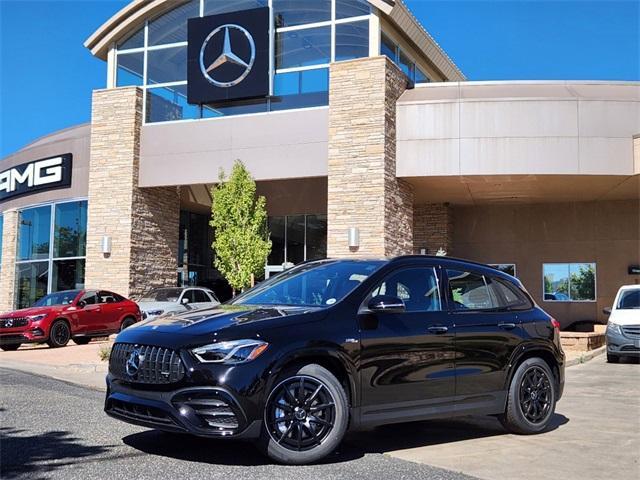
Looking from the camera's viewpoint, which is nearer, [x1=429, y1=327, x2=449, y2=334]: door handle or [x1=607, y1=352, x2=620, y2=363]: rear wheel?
[x1=429, y1=327, x2=449, y2=334]: door handle

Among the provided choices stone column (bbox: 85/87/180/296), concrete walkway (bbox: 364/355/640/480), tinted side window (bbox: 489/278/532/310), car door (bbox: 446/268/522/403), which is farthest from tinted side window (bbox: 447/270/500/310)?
stone column (bbox: 85/87/180/296)

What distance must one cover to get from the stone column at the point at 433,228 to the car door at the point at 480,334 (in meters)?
17.6

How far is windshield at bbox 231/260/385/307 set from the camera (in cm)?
589

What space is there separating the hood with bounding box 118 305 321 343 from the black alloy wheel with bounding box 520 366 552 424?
2504 mm

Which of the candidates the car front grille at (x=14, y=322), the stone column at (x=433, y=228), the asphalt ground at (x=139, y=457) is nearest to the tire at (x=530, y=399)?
the asphalt ground at (x=139, y=457)

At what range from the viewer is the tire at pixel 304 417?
5062 mm

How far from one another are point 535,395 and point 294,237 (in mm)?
18799

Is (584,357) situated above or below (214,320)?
below

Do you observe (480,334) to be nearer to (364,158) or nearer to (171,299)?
(364,158)

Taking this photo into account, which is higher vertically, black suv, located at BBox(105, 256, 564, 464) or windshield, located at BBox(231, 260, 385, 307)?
windshield, located at BBox(231, 260, 385, 307)

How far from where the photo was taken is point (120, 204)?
72.6 feet

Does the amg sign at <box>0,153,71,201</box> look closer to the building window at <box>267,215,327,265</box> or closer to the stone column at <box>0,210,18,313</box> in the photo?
the stone column at <box>0,210,18,313</box>

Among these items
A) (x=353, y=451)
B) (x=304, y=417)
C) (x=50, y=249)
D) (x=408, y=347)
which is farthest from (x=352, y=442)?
(x=50, y=249)

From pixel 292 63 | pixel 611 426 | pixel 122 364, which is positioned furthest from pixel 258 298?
pixel 292 63
